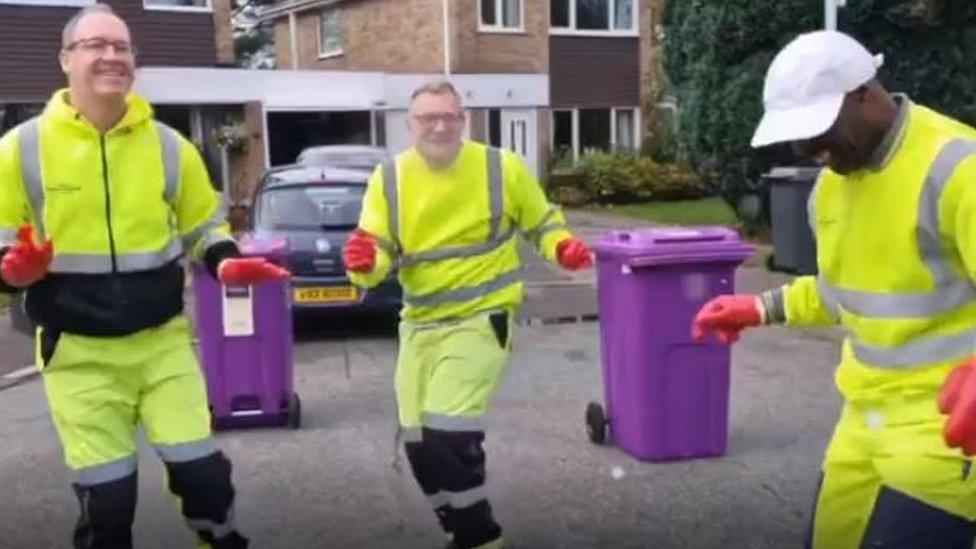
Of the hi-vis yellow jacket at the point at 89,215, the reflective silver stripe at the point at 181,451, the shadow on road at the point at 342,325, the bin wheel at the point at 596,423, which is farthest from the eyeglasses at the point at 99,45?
the shadow on road at the point at 342,325

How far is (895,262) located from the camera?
306 cm

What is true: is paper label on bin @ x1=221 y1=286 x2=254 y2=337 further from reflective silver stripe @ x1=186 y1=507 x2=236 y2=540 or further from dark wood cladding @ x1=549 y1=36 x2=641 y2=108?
dark wood cladding @ x1=549 y1=36 x2=641 y2=108

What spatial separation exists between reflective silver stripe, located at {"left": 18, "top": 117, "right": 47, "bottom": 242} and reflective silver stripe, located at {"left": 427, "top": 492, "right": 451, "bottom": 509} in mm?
1817

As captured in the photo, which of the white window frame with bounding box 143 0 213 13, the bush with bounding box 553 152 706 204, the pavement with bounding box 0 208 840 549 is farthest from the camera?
the bush with bounding box 553 152 706 204

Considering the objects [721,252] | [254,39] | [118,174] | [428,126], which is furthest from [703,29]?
[254,39]

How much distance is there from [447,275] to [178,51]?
20919 mm

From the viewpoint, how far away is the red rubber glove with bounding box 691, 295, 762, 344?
3.67m

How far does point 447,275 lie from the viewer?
16.3 ft

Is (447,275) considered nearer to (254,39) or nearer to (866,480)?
(866,480)

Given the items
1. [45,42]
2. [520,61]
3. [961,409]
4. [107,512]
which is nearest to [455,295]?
[107,512]

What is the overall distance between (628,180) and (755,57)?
9768 millimetres

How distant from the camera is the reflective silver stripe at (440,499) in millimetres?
4977

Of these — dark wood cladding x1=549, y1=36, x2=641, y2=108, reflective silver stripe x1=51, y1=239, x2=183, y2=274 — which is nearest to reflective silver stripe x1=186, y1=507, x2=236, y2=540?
reflective silver stripe x1=51, y1=239, x2=183, y2=274

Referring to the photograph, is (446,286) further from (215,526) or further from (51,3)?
(51,3)
